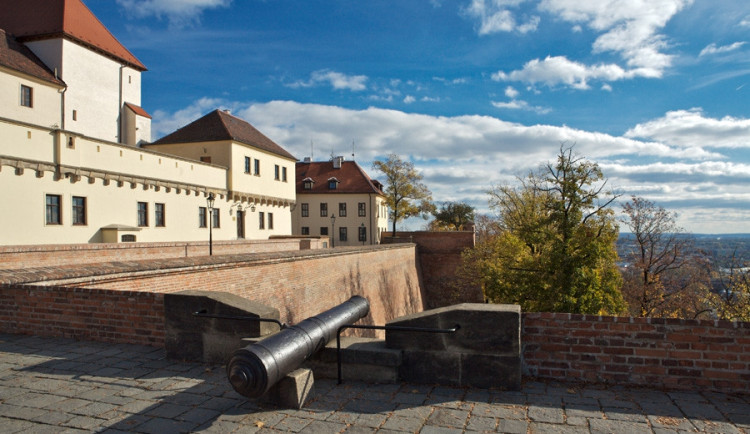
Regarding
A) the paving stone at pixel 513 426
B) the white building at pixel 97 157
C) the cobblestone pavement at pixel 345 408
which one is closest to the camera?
the paving stone at pixel 513 426

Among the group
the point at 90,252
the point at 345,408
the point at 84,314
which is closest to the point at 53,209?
the point at 90,252

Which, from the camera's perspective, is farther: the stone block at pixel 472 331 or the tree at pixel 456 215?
the tree at pixel 456 215

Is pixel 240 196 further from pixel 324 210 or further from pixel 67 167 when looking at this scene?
pixel 324 210

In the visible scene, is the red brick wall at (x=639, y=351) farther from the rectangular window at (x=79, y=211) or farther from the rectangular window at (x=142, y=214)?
the rectangular window at (x=142, y=214)

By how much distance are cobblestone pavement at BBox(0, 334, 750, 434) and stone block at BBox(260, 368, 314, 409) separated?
7 centimetres

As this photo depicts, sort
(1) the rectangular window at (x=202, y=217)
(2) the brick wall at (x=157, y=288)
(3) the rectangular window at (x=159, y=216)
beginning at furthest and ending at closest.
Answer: (1) the rectangular window at (x=202, y=217), (3) the rectangular window at (x=159, y=216), (2) the brick wall at (x=157, y=288)

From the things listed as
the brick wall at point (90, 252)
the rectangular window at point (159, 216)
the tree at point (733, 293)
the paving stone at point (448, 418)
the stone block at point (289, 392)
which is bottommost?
the tree at point (733, 293)

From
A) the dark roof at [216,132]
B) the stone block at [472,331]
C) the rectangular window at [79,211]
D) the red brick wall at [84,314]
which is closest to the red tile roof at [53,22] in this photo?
the dark roof at [216,132]

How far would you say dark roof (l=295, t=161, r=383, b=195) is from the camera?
5191 centimetres

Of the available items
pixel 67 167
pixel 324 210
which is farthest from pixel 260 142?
pixel 324 210

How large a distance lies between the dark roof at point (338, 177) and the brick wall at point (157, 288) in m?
25.4

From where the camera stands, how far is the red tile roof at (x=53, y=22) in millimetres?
26422

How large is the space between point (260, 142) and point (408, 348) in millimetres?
30800

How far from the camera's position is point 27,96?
75.5 feet
